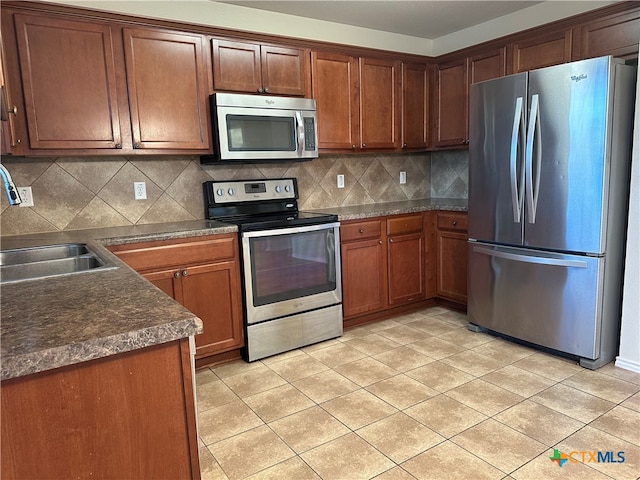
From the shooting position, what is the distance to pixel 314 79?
3.25 m

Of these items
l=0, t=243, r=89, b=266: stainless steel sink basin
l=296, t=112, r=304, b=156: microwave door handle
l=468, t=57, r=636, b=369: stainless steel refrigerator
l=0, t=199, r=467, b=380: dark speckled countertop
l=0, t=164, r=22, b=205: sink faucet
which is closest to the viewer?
l=0, t=199, r=467, b=380: dark speckled countertop

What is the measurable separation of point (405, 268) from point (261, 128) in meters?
1.63

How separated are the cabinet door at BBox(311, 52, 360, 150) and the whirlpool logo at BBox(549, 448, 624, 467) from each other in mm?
2416

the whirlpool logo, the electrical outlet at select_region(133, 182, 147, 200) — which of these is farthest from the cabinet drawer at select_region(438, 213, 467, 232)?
the electrical outlet at select_region(133, 182, 147, 200)

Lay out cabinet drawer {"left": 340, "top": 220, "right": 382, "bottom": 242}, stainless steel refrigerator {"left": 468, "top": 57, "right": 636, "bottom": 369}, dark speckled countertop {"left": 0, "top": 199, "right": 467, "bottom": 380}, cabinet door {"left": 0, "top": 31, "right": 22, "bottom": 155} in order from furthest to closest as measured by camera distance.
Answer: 1. cabinet drawer {"left": 340, "top": 220, "right": 382, "bottom": 242}
2. stainless steel refrigerator {"left": 468, "top": 57, "right": 636, "bottom": 369}
3. cabinet door {"left": 0, "top": 31, "right": 22, "bottom": 155}
4. dark speckled countertop {"left": 0, "top": 199, "right": 467, "bottom": 380}

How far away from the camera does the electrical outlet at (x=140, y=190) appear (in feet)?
9.58

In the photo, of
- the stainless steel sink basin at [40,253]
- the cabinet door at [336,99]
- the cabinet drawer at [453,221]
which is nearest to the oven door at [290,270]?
the cabinet door at [336,99]

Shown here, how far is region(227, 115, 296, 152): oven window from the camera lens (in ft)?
9.46

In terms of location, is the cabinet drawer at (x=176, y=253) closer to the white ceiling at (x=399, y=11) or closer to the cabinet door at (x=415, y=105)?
the white ceiling at (x=399, y=11)

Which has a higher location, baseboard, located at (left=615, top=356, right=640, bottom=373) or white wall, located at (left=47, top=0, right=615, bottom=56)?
white wall, located at (left=47, top=0, right=615, bottom=56)

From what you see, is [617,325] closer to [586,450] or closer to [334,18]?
[586,450]

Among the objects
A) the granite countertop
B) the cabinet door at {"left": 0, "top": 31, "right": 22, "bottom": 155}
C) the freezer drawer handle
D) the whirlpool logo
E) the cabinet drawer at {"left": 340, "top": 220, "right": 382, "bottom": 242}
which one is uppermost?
the cabinet door at {"left": 0, "top": 31, "right": 22, "bottom": 155}

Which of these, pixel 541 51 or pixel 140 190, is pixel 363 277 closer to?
pixel 140 190

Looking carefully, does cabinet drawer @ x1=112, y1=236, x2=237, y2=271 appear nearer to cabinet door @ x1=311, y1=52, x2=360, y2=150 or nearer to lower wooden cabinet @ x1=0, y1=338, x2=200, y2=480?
cabinet door @ x1=311, y1=52, x2=360, y2=150
